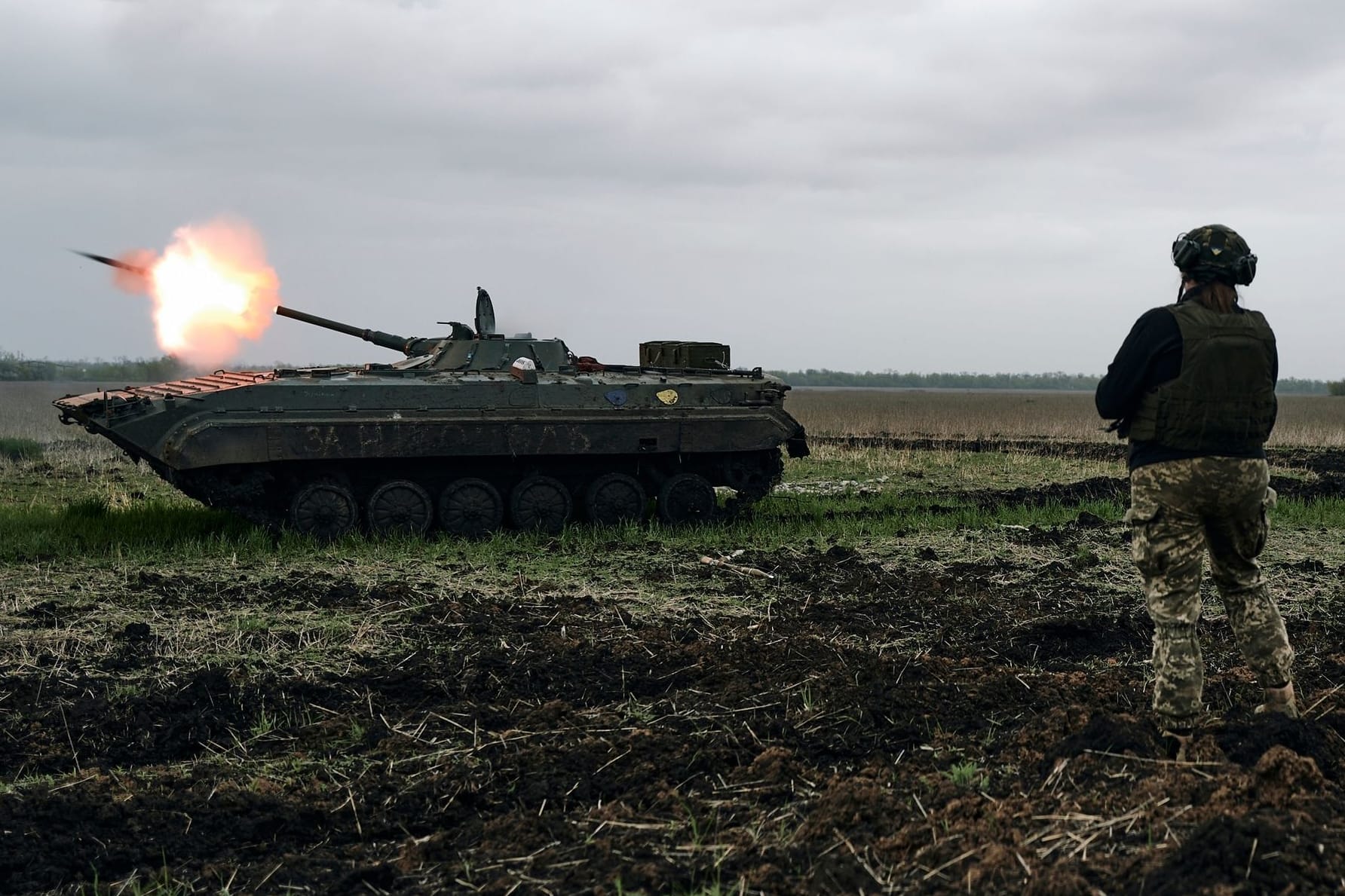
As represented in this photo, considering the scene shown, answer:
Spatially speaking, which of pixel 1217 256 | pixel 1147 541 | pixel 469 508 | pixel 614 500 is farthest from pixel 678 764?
pixel 614 500

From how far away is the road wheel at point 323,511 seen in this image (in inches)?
475

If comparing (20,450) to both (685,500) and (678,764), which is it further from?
(678,764)

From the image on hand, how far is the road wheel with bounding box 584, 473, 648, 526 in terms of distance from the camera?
13.2 metres

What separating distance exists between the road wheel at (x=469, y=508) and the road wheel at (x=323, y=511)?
0.89m

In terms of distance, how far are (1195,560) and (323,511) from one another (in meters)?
8.78

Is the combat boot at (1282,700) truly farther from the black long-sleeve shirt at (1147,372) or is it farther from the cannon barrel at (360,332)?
the cannon barrel at (360,332)

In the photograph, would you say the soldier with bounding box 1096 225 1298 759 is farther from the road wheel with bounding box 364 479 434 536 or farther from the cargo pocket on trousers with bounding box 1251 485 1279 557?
the road wheel with bounding box 364 479 434 536

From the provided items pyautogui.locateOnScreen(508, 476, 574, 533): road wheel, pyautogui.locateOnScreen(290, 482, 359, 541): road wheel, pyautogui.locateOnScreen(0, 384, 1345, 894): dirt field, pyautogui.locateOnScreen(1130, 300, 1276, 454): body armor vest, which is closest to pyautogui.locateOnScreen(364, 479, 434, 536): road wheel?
pyautogui.locateOnScreen(290, 482, 359, 541): road wheel

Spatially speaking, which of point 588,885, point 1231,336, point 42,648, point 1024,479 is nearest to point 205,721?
point 42,648

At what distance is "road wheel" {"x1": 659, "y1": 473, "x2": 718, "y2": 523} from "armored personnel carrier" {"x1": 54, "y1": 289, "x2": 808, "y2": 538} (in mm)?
16

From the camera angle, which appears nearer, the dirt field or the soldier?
the dirt field

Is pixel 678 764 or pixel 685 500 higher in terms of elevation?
pixel 685 500

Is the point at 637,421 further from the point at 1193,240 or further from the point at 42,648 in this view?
the point at 1193,240

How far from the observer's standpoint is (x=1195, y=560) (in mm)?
5238
